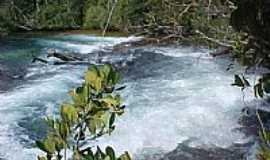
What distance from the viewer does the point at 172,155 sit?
228 inches

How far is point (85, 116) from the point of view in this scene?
1.34m

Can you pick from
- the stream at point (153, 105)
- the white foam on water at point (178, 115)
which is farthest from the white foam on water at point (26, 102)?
the white foam on water at point (178, 115)

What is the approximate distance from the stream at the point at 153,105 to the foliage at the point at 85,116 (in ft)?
4.54

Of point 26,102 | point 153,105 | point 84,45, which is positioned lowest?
point 84,45

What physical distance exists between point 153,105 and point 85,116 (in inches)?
260

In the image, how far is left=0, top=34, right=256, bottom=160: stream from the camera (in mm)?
6043

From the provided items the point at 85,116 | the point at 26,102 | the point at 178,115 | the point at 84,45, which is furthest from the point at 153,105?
the point at 84,45

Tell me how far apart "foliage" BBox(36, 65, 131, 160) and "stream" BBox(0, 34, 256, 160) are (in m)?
1.39

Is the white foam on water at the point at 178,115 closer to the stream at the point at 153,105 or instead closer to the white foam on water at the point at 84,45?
the stream at the point at 153,105

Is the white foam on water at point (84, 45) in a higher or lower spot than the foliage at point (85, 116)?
lower

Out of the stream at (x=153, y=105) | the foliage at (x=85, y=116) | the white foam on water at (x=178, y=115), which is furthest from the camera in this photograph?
the white foam on water at (x=178, y=115)

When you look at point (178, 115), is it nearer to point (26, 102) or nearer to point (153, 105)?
point (153, 105)

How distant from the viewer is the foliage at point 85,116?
129 centimetres

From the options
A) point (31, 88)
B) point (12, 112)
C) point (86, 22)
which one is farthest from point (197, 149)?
point (86, 22)
